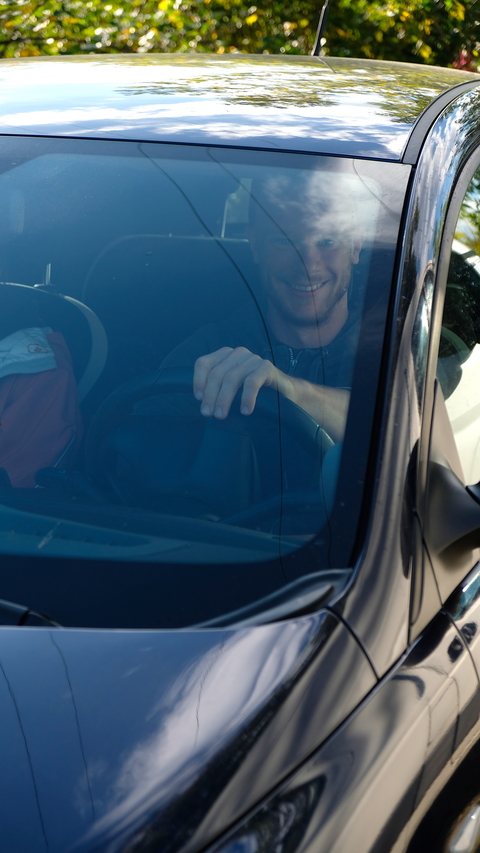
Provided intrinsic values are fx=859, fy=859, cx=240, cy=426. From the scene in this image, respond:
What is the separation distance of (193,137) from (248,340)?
18.5 inches

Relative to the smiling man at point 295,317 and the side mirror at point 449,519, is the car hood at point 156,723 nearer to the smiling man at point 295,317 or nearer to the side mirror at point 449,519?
the side mirror at point 449,519

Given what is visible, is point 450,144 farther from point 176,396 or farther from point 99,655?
point 99,655

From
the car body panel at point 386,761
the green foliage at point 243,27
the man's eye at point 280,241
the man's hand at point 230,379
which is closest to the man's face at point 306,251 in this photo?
the man's eye at point 280,241

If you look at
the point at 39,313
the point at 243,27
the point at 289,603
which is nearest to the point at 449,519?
the point at 289,603

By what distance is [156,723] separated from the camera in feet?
3.21

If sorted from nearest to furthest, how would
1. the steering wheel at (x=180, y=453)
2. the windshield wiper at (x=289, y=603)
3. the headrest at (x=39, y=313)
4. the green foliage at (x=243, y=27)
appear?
1. the windshield wiper at (x=289, y=603)
2. the steering wheel at (x=180, y=453)
3. the headrest at (x=39, y=313)
4. the green foliage at (x=243, y=27)

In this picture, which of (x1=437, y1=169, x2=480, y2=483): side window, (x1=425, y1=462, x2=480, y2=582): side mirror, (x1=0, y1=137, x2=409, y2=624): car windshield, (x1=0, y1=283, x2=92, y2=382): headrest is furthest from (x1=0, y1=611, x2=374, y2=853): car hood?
(x1=0, y1=283, x2=92, y2=382): headrest

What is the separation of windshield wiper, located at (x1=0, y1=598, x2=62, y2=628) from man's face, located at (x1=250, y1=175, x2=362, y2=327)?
66 cm

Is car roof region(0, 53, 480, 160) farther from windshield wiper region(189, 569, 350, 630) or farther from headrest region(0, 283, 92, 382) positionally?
windshield wiper region(189, 569, 350, 630)

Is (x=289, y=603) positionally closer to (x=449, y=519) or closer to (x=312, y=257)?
(x=449, y=519)

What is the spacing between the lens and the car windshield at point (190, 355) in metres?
1.32

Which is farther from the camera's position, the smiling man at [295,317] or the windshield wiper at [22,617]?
the smiling man at [295,317]

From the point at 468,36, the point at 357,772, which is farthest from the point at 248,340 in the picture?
the point at 468,36

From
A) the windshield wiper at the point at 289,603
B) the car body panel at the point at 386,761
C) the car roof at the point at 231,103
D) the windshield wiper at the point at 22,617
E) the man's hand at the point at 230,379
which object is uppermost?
the car roof at the point at 231,103
